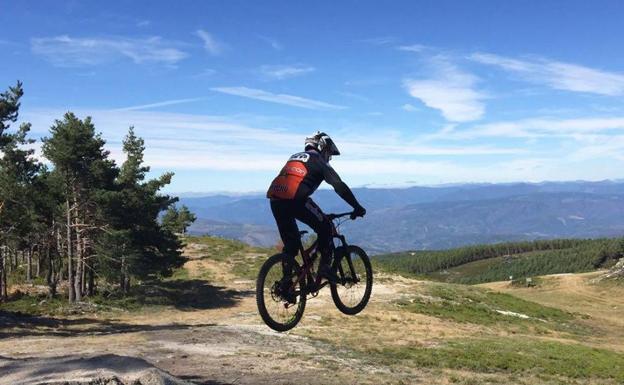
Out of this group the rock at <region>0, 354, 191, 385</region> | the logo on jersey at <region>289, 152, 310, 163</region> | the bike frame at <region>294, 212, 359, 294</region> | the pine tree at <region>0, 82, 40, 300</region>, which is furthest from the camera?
the pine tree at <region>0, 82, 40, 300</region>

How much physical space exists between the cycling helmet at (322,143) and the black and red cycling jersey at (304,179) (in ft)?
0.85

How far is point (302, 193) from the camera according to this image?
9.95 m

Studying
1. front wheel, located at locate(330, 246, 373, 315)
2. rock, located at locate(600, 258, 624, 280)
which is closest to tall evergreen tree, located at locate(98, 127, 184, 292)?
front wheel, located at locate(330, 246, 373, 315)

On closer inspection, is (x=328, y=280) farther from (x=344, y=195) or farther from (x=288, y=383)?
(x=288, y=383)

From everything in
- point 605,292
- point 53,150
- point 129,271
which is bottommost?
point 605,292

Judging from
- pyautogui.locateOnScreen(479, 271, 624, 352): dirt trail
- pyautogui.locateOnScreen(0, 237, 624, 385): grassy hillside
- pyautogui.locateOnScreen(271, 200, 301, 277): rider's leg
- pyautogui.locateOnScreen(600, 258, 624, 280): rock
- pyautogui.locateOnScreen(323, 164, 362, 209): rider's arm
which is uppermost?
pyautogui.locateOnScreen(323, 164, 362, 209): rider's arm

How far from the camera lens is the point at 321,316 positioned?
3809 centimetres

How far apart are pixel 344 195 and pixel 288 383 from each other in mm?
13111

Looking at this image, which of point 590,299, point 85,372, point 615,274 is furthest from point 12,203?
point 615,274

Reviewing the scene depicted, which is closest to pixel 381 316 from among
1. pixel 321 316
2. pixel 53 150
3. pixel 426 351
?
pixel 321 316

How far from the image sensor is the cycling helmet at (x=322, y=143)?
1046 cm

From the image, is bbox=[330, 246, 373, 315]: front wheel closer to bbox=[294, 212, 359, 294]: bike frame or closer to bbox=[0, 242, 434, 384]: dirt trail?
bbox=[294, 212, 359, 294]: bike frame

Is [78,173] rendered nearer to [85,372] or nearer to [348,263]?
[85,372]

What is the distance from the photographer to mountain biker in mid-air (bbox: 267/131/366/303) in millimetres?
9992
